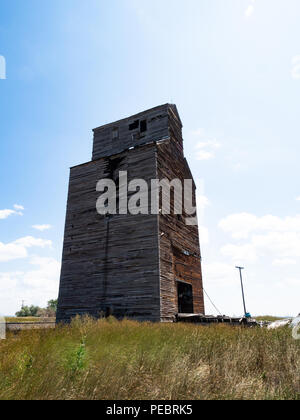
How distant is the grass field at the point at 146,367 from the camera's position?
14.1 ft

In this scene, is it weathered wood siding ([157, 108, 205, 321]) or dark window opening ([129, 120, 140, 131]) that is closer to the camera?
weathered wood siding ([157, 108, 205, 321])

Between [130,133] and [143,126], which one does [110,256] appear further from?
[143,126]

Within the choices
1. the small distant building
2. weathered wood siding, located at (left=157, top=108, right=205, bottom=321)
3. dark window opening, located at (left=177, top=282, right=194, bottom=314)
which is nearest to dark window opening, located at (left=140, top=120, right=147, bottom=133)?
the small distant building

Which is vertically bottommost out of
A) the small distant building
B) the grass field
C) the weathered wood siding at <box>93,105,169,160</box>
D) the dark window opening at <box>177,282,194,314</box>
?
the grass field

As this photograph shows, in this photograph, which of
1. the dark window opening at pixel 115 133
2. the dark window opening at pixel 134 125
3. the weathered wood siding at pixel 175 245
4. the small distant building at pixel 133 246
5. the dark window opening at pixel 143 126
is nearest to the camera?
the small distant building at pixel 133 246

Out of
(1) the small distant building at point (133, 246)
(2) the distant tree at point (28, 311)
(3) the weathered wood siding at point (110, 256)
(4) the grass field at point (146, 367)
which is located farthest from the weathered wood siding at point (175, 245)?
(2) the distant tree at point (28, 311)

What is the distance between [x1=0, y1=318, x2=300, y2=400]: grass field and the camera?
4.29 m

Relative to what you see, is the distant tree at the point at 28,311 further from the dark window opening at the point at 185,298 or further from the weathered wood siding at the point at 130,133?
the dark window opening at the point at 185,298

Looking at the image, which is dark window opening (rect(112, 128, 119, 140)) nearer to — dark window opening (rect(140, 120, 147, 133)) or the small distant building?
the small distant building
